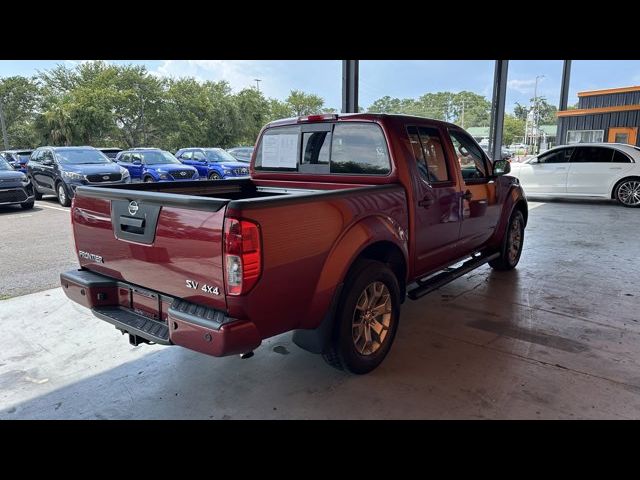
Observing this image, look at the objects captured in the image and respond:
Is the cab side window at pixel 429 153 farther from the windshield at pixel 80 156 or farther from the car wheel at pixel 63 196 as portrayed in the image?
the windshield at pixel 80 156

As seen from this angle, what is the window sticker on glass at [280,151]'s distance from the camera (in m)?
4.05

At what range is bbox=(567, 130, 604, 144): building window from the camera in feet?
60.5

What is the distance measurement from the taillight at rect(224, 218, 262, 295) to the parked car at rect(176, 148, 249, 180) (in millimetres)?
13159

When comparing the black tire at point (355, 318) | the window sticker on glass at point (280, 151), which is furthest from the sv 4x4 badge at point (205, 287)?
the window sticker on glass at point (280, 151)

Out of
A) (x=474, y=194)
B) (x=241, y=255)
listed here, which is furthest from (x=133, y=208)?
(x=474, y=194)

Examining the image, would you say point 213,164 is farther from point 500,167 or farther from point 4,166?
point 500,167

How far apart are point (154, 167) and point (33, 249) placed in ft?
24.9

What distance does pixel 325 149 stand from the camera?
3820 mm

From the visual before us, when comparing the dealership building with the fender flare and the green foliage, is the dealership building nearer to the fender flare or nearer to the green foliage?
the green foliage

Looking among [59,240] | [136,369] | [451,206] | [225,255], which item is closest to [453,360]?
[451,206]

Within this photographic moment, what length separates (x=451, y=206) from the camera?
3934 millimetres
